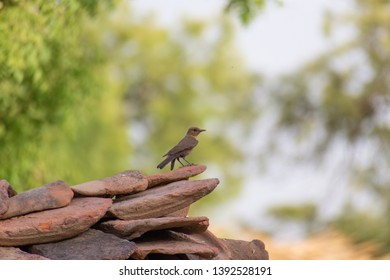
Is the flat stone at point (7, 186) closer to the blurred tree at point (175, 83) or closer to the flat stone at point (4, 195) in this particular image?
the flat stone at point (4, 195)

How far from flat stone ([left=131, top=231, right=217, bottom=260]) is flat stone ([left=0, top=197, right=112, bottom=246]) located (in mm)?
383

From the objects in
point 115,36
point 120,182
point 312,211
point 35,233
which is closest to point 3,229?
point 35,233

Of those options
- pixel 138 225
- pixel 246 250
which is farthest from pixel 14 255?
pixel 246 250

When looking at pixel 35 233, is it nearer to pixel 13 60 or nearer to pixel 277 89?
pixel 13 60

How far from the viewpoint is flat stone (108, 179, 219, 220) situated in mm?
6371

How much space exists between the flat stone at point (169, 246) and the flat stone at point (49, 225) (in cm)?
38

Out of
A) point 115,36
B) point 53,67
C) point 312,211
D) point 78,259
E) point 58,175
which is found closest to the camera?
point 78,259

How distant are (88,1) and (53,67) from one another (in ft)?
8.90

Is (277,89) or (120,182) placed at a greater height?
(277,89)

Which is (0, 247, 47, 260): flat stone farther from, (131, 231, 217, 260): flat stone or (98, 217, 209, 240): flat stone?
(131, 231, 217, 260): flat stone

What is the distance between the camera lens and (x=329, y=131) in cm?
2286

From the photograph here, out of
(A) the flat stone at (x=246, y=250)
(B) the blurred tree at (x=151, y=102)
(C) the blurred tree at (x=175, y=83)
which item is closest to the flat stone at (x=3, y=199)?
(A) the flat stone at (x=246, y=250)

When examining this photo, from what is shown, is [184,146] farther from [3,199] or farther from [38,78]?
[38,78]

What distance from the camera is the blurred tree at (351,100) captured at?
71.4 feet
